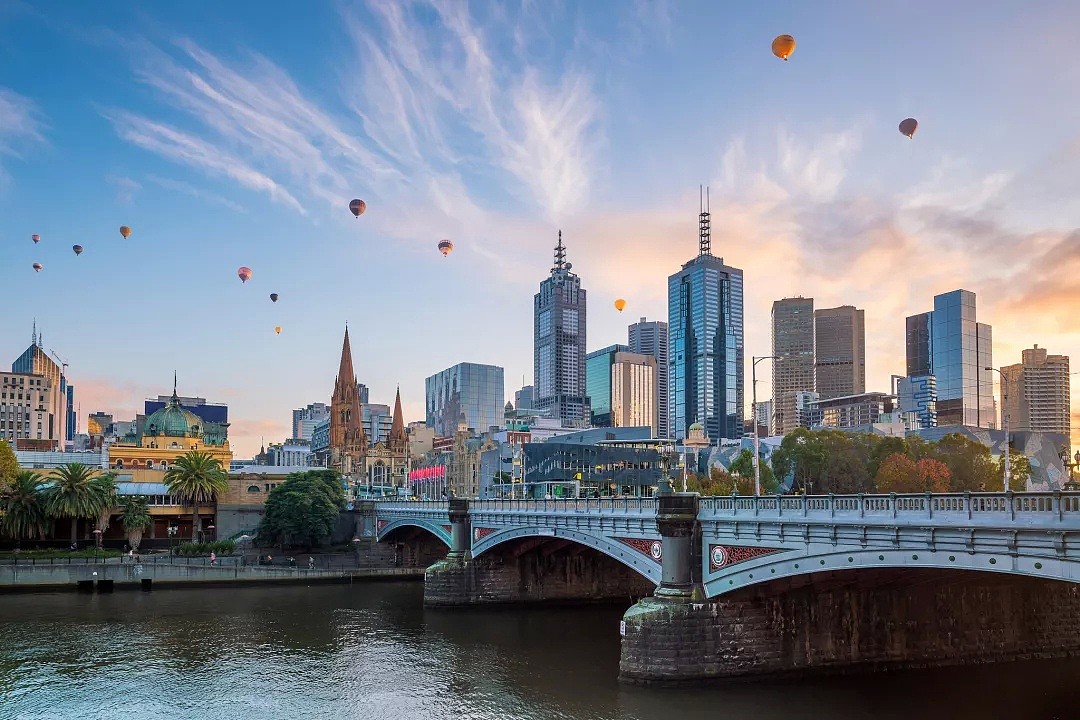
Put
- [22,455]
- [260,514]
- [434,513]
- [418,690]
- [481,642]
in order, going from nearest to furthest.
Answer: [418,690]
[481,642]
[434,513]
[260,514]
[22,455]

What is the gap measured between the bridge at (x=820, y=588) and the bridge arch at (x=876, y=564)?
68 millimetres

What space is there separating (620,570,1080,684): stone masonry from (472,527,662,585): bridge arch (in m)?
3.42

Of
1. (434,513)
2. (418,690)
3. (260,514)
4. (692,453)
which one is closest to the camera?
(418,690)

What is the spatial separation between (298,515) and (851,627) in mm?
75084

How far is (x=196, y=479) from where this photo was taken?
116 m

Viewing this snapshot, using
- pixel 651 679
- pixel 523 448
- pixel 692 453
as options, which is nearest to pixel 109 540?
pixel 523 448

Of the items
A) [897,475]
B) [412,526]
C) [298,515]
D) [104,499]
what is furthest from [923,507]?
[104,499]

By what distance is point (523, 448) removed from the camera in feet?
504

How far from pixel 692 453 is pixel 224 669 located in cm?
15261

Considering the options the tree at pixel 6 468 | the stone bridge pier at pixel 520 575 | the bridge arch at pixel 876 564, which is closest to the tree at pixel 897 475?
the stone bridge pier at pixel 520 575

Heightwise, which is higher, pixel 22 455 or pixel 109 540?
pixel 22 455

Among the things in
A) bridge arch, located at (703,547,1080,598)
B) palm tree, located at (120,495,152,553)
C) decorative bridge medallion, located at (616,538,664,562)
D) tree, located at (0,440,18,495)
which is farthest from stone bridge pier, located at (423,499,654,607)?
tree, located at (0,440,18,495)

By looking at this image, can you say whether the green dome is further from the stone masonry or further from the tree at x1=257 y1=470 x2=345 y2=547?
the stone masonry

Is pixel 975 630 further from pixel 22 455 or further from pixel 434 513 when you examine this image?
pixel 22 455
